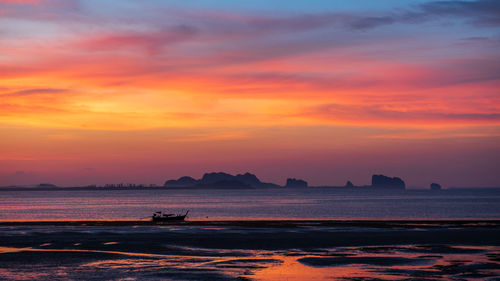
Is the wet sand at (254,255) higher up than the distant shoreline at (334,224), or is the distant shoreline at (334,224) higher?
the distant shoreline at (334,224)

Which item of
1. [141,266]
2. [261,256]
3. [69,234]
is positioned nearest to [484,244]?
[261,256]

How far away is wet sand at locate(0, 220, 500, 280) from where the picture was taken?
104ft

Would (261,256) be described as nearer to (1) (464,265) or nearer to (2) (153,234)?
(1) (464,265)

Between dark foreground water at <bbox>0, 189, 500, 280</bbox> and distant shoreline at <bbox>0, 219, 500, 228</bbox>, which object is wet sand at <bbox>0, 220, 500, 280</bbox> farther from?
distant shoreline at <bbox>0, 219, 500, 228</bbox>

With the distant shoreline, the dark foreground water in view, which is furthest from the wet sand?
the distant shoreline

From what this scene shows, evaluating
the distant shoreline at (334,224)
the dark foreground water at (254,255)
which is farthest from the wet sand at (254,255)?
the distant shoreline at (334,224)

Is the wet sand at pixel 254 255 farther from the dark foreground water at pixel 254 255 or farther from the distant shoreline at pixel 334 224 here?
the distant shoreline at pixel 334 224

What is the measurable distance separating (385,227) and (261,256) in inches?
1196

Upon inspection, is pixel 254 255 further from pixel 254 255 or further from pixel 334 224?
pixel 334 224

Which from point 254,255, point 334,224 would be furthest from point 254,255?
point 334,224

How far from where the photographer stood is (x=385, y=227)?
6619 centimetres

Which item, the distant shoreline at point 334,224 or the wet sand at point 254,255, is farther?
Result: the distant shoreline at point 334,224

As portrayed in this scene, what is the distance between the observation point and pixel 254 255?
40.1 metres

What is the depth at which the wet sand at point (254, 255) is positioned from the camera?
3173 centimetres
